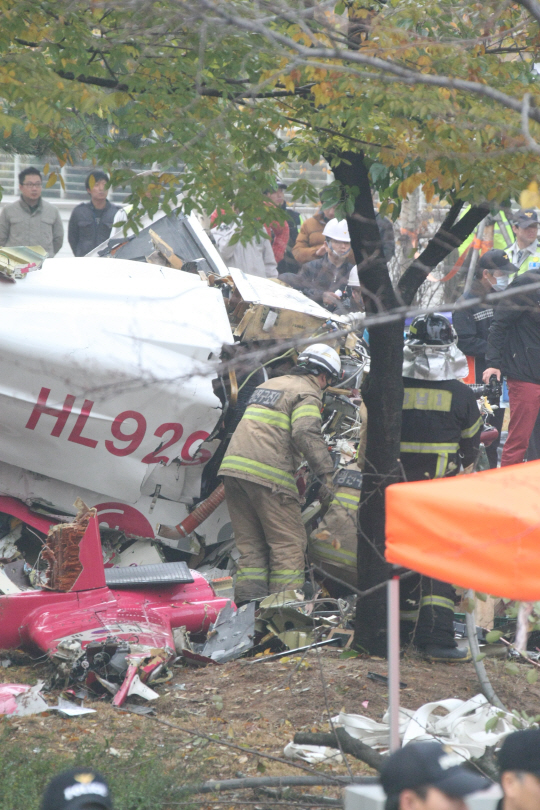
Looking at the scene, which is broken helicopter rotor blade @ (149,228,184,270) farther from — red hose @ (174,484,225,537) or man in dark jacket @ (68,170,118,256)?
red hose @ (174,484,225,537)

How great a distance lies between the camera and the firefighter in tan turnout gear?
22.0ft

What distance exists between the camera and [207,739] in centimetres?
436

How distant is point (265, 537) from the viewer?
6992 millimetres

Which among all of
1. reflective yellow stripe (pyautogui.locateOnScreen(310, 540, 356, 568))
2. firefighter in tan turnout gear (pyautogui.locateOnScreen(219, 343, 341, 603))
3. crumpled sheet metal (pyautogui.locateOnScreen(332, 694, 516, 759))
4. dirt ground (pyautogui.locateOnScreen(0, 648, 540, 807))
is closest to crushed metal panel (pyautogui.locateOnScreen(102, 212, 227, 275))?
firefighter in tan turnout gear (pyautogui.locateOnScreen(219, 343, 341, 603))

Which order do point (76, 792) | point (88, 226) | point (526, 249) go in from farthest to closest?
point (88, 226) → point (526, 249) → point (76, 792)

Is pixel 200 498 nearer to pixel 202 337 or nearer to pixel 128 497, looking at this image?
pixel 128 497

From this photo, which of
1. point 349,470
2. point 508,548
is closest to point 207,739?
point 508,548

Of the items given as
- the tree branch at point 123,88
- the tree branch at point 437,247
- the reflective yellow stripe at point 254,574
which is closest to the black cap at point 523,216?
the tree branch at point 437,247

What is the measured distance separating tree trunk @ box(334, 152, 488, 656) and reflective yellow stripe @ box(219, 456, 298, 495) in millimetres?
1243

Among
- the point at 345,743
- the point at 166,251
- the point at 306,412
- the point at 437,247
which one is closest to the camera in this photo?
the point at 345,743

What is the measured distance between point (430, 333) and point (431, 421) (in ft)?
1.86

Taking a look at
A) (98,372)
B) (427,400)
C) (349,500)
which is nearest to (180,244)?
(98,372)

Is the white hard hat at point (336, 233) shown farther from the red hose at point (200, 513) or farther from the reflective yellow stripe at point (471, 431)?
the reflective yellow stripe at point (471, 431)

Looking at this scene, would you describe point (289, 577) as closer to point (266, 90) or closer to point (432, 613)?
point (432, 613)
